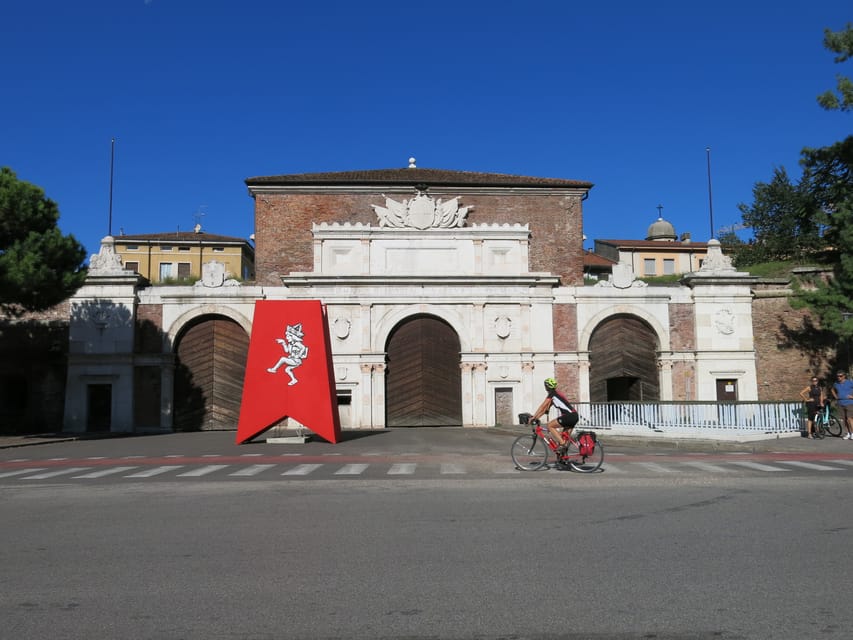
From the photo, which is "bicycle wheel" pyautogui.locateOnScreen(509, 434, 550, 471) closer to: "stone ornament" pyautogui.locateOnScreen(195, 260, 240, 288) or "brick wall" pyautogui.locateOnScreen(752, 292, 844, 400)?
→ "stone ornament" pyautogui.locateOnScreen(195, 260, 240, 288)

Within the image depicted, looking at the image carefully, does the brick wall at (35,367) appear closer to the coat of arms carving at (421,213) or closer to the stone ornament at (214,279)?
the stone ornament at (214,279)

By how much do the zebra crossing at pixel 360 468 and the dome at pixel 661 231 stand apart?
53968mm

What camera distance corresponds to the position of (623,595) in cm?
541

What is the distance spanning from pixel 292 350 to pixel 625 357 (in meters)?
16.5

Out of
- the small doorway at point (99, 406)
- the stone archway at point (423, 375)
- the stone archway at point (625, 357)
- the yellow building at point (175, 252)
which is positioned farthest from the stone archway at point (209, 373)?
the yellow building at point (175, 252)

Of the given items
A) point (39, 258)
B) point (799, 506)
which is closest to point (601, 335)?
point (39, 258)

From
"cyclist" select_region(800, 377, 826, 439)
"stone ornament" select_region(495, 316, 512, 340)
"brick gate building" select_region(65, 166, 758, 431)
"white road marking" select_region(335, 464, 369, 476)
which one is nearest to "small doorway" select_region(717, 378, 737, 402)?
"brick gate building" select_region(65, 166, 758, 431)

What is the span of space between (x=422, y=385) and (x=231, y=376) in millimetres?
8094

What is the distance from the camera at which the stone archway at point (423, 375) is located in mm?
32562

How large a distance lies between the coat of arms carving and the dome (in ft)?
126

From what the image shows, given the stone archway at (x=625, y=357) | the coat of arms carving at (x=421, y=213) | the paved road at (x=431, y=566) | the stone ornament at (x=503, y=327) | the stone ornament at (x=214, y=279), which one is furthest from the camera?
the coat of arms carving at (x=421, y=213)

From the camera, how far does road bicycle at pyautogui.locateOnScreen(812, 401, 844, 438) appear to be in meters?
20.3

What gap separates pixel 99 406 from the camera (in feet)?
107

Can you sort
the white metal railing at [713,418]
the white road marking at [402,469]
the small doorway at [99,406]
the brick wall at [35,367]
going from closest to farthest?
1. the white road marking at [402,469]
2. the white metal railing at [713,418]
3. the small doorway at [99,406]
4. the brick wall at [35,367]
